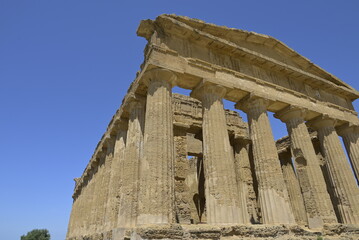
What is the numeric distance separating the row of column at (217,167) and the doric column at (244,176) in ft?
1.79

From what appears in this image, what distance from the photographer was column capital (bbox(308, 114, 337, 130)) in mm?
14594

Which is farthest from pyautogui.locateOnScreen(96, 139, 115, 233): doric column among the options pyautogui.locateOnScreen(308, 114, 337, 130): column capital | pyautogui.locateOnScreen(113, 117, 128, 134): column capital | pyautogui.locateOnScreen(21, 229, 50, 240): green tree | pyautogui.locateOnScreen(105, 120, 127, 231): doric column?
pyautogui.locateOnScreen(21, 229, 50, 240): green tree

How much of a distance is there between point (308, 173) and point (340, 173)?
297cm

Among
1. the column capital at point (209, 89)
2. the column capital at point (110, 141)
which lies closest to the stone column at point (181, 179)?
the column capital at point (209, 89)

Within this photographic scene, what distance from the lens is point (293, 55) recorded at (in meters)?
15.4

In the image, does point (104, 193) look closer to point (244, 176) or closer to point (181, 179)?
point (181, 179)

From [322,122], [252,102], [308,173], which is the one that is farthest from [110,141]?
[322,122]

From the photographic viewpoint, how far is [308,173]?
11984 mm

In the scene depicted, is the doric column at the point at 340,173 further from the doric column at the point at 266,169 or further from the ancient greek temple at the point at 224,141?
the doric column at the point at 266,169

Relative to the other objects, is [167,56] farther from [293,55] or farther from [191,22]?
[293,55]

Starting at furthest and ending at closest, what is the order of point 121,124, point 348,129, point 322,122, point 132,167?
point 348,129 < point 322,122 < point 121,124 < point 132,167

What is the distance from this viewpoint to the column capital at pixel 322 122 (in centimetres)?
1459

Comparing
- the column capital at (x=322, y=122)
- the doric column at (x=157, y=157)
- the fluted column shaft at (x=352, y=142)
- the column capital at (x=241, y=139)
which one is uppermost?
the column capital at (x=241, y=139)

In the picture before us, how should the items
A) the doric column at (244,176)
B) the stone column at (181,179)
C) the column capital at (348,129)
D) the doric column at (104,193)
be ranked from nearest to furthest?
the stone column at (181,179), the doric column at (104,193), the doric column at (244,176), the column capital at (348,129)
